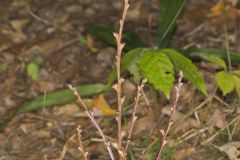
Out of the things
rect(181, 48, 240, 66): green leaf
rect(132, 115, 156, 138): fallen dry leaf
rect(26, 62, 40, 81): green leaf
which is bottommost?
rect(132, 115, 156, 138): fallen dry leaf

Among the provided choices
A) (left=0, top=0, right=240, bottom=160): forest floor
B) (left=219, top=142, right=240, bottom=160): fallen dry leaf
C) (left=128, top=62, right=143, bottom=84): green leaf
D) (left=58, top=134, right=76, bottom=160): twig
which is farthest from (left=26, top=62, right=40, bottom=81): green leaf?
(left=219, top=142, right=240, bottom=160): fallen dry leaf

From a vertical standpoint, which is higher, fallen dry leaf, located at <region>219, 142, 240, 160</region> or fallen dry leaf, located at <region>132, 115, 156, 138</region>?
fallen dry leaf, located at <region>219, 142, 240, 160</region>

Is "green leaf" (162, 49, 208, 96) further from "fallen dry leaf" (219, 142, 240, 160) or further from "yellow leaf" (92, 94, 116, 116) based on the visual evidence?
"yellow leaf" (92, 94, 116, 116)

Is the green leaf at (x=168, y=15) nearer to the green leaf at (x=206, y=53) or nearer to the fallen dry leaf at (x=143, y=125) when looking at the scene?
the green leaf at (x=206, y=53)

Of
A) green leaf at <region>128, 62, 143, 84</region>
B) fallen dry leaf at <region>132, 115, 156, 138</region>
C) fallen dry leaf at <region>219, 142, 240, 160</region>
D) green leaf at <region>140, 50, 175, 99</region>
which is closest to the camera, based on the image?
green leaf at <region>140, 50, 175, 99</region>

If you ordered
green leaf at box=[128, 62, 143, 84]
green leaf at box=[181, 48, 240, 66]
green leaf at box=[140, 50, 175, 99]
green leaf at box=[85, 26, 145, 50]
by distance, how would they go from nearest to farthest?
green leaf at box=[140, 50, 175, 99], green leaf at box=[128, 62, 143, 84], green leaf at box=[181, 48, 240, 66], green leaf at box=[85, 26, 145, 50]
